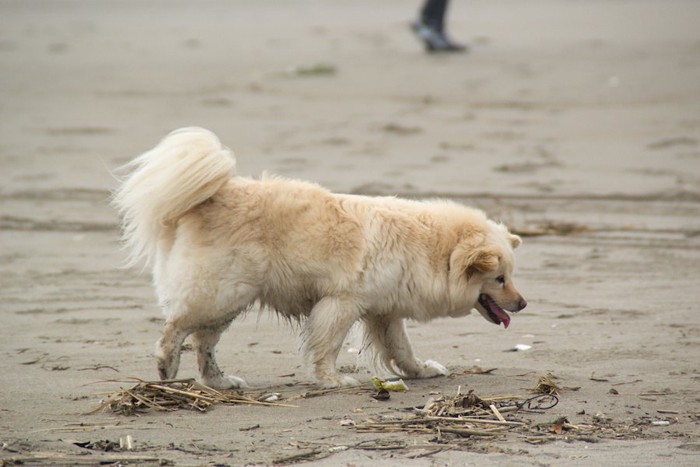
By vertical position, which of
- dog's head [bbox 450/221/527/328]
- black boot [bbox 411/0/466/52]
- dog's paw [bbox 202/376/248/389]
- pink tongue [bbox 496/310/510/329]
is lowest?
dog's paw [bbox 202/376/248/389]

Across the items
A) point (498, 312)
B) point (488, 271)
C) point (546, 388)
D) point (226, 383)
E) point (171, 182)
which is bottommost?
point (226, 383)

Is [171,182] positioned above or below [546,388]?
above

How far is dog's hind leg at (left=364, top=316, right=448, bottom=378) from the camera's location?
6590 mm

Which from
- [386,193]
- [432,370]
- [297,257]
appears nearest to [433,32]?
[386,193]

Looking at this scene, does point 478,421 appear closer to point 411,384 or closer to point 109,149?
point 411,384

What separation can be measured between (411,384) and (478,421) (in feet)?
3.66

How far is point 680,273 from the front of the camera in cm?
864

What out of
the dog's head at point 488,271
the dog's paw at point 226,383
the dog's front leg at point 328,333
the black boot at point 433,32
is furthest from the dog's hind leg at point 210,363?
the black boot at point 433,32

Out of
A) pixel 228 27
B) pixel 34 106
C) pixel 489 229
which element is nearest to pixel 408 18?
pixel 228 27

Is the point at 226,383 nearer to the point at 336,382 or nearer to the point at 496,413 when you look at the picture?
the point at 336,382

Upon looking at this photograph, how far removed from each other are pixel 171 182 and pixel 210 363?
1081mm

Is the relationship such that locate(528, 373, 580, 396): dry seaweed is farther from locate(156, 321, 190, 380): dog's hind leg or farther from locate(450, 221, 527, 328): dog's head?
locate(156, 321, 190, 380): dog's hind leg

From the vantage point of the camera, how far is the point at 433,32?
17469mm

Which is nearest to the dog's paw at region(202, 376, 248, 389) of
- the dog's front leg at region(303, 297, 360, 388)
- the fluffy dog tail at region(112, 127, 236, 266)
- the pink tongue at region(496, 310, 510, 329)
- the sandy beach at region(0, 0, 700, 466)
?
the sandy beach at region(0, 0, 700, 466)
